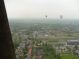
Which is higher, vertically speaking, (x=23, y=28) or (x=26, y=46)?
(x=23, y=28)

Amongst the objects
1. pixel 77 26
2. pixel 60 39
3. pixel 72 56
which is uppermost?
pixel 77 26

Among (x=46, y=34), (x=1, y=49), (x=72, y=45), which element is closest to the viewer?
(x=1, y=49)

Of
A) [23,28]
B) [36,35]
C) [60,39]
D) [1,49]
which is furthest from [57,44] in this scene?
[1,49]

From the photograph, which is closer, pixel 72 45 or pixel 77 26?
pixel 72 45

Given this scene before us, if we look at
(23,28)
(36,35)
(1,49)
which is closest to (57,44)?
(36,35)

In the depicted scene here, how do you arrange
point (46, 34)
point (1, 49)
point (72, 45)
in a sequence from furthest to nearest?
point (46, 34), point (72, 45), point (1, 49)

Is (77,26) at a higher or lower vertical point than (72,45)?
higher

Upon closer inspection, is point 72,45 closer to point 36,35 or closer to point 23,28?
point 36,35

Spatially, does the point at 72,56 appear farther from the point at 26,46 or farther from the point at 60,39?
the point at 26,46

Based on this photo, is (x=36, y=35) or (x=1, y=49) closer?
(x=1, y=49)
